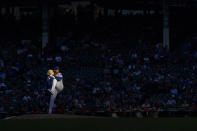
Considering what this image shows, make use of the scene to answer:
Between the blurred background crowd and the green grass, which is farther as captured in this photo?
the blurred background crowd

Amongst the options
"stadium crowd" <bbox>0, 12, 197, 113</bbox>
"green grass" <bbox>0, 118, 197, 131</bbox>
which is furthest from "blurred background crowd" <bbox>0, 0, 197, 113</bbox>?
"green grass" <bbox>0, 118, 197, 131</bbox>

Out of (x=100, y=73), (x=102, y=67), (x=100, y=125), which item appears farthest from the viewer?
(x=102, y=67)

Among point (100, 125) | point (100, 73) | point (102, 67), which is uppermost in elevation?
point (102, 67)

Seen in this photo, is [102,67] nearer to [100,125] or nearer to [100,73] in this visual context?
[100,73]

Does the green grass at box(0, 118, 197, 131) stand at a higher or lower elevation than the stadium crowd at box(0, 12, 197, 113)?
lower

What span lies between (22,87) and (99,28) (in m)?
5.72

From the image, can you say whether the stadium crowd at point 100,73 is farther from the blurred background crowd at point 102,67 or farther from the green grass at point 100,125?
the green grass at point 100,125

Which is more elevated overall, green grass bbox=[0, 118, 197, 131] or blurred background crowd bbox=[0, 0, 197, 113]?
blurred background crowd bbox=[0, 0, 197, 113]

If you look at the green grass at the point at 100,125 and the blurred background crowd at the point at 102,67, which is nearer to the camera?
the green grass at the point at 100,125

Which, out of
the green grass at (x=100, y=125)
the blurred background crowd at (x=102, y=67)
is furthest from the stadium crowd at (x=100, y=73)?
the green grass at (x=100, y=125)

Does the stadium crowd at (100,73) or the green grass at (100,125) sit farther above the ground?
the stadium crowd at (100,73)

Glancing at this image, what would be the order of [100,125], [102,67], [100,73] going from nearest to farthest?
1. [100,125]
2. [100,73]
3. [102,67]

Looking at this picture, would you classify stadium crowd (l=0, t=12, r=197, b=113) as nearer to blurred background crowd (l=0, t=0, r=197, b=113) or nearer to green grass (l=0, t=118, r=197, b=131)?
blurred background crowd (l=0, t=0, r=197, b=113)

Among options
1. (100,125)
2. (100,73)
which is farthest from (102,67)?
(100,125)
